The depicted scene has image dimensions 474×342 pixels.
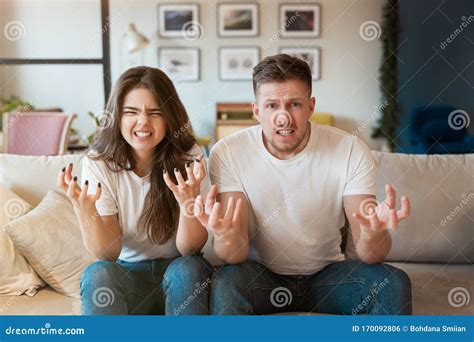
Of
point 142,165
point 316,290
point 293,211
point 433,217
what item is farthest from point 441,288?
point 142,165

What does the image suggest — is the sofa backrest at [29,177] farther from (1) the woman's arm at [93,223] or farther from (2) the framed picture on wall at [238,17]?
(2) the framed picture on wall at [238,17]

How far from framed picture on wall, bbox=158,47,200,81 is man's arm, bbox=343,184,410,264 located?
1.40ft

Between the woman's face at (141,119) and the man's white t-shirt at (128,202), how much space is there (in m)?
0.08

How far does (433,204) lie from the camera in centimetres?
153

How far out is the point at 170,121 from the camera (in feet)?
4.34

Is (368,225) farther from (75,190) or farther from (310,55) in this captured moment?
(75,190)

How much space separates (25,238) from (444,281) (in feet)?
3.27

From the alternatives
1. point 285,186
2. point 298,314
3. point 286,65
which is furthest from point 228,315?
point 286,65

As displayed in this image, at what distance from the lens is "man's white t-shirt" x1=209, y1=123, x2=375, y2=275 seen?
4.32 feet

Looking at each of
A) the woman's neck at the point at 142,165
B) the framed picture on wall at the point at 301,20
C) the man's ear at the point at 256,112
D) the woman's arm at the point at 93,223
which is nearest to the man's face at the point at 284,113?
the man's ear at the point at 256,112

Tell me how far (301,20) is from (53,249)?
2.57ft

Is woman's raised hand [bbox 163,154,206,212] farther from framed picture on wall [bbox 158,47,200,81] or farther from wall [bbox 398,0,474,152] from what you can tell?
wall [bbox 398,0,474,152]

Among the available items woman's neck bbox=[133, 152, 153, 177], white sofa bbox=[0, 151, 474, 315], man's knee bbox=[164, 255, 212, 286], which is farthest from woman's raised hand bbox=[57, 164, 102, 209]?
white sofa bbox=[0, 151, 474, 315]

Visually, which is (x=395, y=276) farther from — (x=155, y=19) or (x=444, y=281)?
(x=155, y=19)
